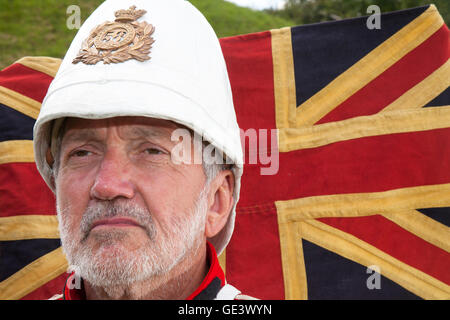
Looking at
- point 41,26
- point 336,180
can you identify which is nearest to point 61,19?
point 41,26

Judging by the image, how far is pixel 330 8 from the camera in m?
7.25

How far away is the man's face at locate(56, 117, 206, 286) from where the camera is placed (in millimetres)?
1495

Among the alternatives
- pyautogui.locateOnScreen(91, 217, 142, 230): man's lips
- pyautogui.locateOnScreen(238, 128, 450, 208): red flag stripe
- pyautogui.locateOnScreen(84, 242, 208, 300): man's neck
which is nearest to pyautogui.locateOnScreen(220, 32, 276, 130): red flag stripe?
pyautogui.locateOnScreen(238, 128, 450, 208): red flag stripe

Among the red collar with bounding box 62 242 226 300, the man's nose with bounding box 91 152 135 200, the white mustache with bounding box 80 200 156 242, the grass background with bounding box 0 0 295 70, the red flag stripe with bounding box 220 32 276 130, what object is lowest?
the red collar with bounding box 62 242 226 300

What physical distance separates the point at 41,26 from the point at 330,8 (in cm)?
428

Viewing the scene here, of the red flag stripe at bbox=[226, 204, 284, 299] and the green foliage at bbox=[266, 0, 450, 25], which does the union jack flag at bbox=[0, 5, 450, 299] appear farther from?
the green foliage at bbox=[266, 0, 450, 25]

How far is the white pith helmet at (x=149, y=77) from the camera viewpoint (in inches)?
60.2

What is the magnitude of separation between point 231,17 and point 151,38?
4917 millimetres

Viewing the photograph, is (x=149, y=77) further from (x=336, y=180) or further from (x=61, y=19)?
(x=61, y=19)

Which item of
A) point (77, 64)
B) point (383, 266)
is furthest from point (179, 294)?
point (383, 266)

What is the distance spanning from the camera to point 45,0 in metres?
5.64

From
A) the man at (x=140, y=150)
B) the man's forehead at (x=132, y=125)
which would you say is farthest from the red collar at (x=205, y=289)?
the man's forehead at (x=132, y=125)

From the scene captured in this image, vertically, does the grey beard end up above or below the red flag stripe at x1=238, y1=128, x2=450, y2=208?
below

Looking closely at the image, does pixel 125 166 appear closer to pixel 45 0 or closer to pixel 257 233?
pixel 257 233
